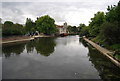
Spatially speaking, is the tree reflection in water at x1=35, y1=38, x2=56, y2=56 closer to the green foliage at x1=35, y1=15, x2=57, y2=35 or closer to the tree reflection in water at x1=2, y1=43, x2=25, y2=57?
the tree reflection in water at x1=2, y1=43, x2=25, y2=57

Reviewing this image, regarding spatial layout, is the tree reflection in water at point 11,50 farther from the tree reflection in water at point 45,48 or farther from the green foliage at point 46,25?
the green foliage at point 46,25

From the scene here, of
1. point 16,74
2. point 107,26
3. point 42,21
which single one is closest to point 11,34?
point 107,26

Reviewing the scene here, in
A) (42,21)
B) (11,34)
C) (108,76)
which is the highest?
(42,21)

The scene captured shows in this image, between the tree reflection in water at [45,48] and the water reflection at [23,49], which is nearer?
the water reflection at [23,49]

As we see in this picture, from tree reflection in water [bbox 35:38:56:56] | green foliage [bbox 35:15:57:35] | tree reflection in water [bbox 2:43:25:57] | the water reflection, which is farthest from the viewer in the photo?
green foliage [bbox 35:15:57:35]

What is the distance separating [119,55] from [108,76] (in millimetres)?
6815

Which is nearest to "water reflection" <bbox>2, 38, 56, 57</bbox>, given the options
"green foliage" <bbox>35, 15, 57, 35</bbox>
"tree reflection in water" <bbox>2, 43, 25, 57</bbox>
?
"tree reflection in water" <bbox>2, 43, 25, 57</bbox>

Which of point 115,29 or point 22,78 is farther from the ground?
point 115,29

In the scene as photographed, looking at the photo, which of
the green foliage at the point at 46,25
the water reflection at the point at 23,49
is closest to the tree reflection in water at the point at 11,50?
the water reflection at the point at 23,49

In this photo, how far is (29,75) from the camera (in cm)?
1183

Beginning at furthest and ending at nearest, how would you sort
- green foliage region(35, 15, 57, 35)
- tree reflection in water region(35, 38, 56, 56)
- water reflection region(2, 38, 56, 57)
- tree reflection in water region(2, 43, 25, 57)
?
green foliage region(35, 15, 57, 35) < tree reflection in water region(35, 38, 56, 56) < water reflection region(2, 38, 56, 57) < tree reflection in water region(2, 43, 25, 57)

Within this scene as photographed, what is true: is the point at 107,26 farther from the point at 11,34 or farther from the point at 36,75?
the point at 11,34

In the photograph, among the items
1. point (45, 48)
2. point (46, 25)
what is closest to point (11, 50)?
point (45, 48)

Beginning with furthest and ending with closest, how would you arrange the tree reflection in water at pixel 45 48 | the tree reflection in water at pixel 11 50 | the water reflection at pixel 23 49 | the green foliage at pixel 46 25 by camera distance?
1. the green foliage at pixel 46 25
2. the tree reflection in water at pixel 45 48
3. the water reflection at pixel 23 49
4. the tree reflection in water at pixel 11 50
